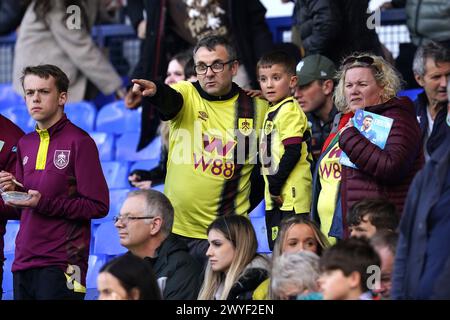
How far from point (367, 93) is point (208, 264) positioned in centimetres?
133

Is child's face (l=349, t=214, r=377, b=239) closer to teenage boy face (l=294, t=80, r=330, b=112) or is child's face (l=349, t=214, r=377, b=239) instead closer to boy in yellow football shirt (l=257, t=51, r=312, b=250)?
boy in yellow football shirt (l=257, t=51, r=312, b=250)

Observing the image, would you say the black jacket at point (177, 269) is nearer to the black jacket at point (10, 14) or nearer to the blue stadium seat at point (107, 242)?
the blue stadium seat at point (107, 242)

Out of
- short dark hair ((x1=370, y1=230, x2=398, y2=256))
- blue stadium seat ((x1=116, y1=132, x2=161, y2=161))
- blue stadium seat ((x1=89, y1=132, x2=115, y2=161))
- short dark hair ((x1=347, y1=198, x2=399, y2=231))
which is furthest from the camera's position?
blue stadium seat ((x1=89, y1=132, x2=115, y2=161))

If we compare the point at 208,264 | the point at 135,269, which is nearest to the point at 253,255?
the point at 208,264

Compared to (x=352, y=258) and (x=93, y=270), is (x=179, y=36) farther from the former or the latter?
(x=352, y=258)

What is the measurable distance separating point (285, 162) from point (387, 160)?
0.81m

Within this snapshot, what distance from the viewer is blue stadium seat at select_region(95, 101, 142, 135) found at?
1091 cm

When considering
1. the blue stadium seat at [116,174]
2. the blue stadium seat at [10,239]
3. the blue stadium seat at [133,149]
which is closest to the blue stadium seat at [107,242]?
the blue stadium seat at [10,239]

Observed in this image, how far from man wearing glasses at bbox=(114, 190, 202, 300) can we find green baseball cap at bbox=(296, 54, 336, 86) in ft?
5.91

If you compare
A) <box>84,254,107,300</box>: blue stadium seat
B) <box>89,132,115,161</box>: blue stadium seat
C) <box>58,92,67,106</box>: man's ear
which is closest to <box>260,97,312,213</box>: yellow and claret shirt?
<box>58,92,67,106</box>: man's ear

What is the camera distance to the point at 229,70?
7379 millimetres

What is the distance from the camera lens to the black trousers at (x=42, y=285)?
6.62 metres
